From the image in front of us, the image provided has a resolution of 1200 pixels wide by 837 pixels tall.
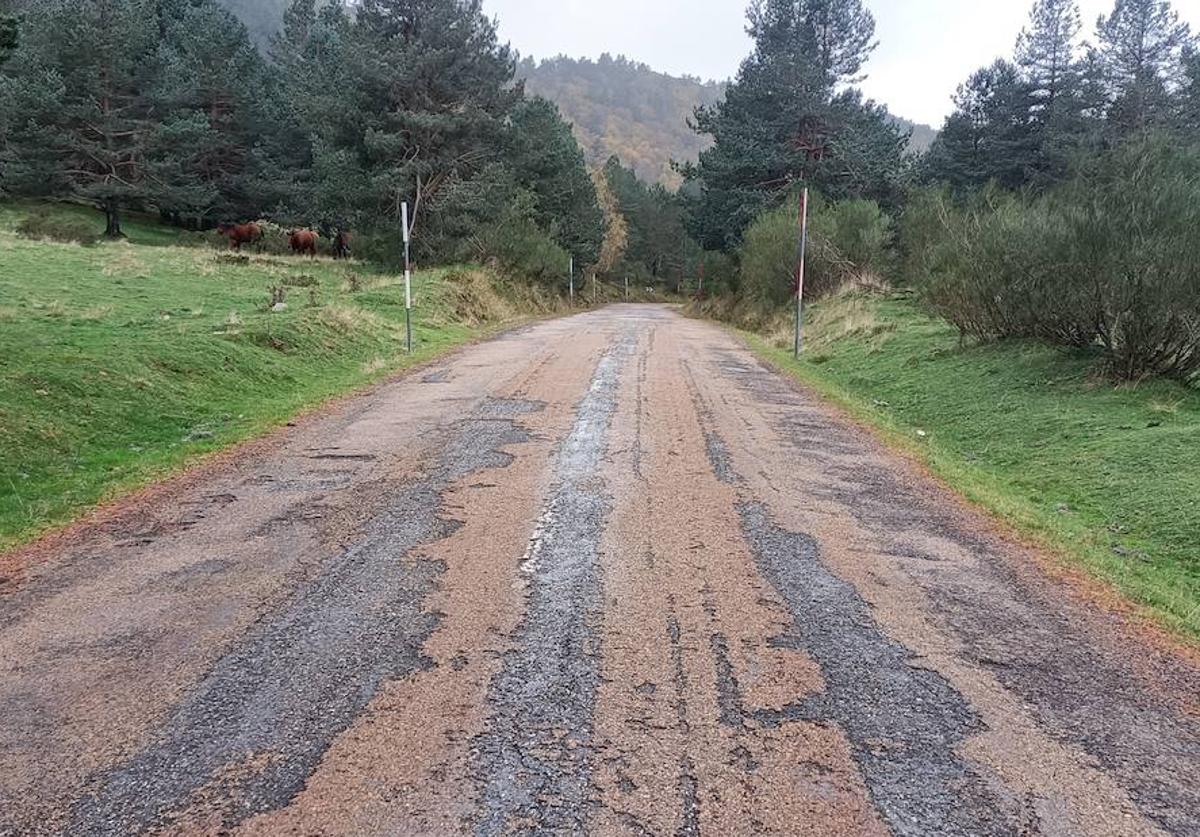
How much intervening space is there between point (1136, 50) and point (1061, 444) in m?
37.1

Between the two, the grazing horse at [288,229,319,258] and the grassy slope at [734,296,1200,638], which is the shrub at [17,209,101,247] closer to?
the grazing horse at [288,229,319,258]

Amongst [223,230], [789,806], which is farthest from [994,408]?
[223,230]

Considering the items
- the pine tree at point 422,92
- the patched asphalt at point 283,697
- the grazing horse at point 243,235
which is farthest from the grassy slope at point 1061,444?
the grazing horse at point 243,235

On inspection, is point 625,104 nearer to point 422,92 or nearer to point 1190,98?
point 1190,98

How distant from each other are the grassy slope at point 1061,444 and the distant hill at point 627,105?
108314mm

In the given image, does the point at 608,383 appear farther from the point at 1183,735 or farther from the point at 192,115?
the point at 192,115

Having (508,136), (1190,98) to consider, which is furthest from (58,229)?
(1190,98)

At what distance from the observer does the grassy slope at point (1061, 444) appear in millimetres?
5527

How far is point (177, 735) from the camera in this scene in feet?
9.77

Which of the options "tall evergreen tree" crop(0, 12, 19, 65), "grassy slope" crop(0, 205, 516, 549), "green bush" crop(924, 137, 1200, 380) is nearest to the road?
"grassy slope" crop(0, 205, 516, 549)

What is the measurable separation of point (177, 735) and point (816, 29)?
36748 millimetres

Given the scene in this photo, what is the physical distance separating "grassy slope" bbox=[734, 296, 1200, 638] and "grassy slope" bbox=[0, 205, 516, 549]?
6.85m

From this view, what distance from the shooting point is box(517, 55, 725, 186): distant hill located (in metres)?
124

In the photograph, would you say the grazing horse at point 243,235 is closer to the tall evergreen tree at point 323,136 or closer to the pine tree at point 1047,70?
the tall evergreen tree at point 323,136
